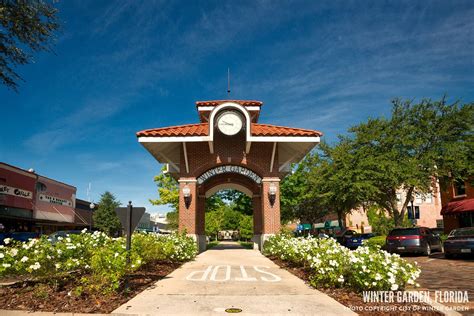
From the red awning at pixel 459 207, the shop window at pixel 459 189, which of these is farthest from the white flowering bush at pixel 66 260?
the shop window at pixel 459 189

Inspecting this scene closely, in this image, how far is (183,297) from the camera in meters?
6.95

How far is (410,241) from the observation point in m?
18.3

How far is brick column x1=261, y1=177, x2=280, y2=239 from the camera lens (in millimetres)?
17984

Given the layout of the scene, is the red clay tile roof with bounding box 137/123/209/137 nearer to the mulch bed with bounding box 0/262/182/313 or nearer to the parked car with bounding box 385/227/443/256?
the mulch bed with bounding box 0/262/182/313

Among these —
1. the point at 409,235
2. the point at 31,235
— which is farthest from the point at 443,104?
the point at 31,235

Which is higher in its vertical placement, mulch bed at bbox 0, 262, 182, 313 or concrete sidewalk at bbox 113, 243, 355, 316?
mulch bed at bbox 0, 262, 182, 313

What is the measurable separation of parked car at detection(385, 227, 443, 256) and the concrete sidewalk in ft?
36.6

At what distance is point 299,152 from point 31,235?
17883mm

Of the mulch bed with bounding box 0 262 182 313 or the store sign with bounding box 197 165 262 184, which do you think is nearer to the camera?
the mulch bed with bounding box 0 262 182 313

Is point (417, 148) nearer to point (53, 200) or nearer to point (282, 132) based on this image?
point (282, 132)

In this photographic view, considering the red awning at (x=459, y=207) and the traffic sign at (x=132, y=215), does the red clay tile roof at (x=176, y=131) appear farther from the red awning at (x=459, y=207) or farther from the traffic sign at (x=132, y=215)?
the red awning at (x=459, y=207)

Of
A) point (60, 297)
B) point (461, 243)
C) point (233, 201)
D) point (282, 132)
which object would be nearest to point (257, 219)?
point (282, 132)

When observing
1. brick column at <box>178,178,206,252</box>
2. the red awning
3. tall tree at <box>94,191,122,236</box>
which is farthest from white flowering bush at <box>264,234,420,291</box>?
tall tree at <box>94,191,122,236</box>

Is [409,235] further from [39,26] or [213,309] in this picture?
[39,26]
